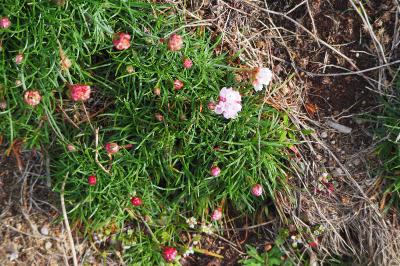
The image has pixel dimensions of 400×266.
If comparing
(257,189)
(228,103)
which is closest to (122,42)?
(228,103)

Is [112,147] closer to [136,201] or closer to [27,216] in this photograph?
[136,201]

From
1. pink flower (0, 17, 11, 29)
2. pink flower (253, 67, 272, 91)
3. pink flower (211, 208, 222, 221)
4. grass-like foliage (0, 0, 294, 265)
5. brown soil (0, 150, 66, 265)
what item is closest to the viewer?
pink flower (0, 17, 11, 29)

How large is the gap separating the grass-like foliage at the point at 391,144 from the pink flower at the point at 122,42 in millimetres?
1573

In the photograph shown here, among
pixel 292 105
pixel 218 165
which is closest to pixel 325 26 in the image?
pixel 292 105

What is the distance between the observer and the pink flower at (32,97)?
8.06 feet

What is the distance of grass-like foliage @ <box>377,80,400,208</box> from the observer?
2842 mm

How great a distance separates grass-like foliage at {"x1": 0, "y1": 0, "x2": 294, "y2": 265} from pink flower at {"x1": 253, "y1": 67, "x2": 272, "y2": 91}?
0.14m

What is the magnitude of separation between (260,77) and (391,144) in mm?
954

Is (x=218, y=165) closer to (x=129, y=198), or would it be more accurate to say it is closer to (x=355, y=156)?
(x=129, y=198)

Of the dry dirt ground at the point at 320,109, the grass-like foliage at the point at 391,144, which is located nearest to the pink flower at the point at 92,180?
the dry dirt ground at the point at 320,109

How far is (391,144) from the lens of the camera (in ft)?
9.49

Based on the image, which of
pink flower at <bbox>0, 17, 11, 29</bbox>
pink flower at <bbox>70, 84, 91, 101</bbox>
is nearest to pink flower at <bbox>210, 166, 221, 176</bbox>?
pink flower at <bbox>70, 84, 91, 101</bbox>

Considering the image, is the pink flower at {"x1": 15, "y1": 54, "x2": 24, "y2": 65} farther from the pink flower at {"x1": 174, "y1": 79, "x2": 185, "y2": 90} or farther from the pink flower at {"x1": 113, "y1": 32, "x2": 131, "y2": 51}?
the pink flower at {"x1": 174, "y1": 79, "x2": 185, "y2": 90}

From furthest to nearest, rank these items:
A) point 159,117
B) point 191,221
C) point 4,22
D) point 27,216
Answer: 1. point 191,221
2. point 27,216
3. point 159,117
4. point 4,22
